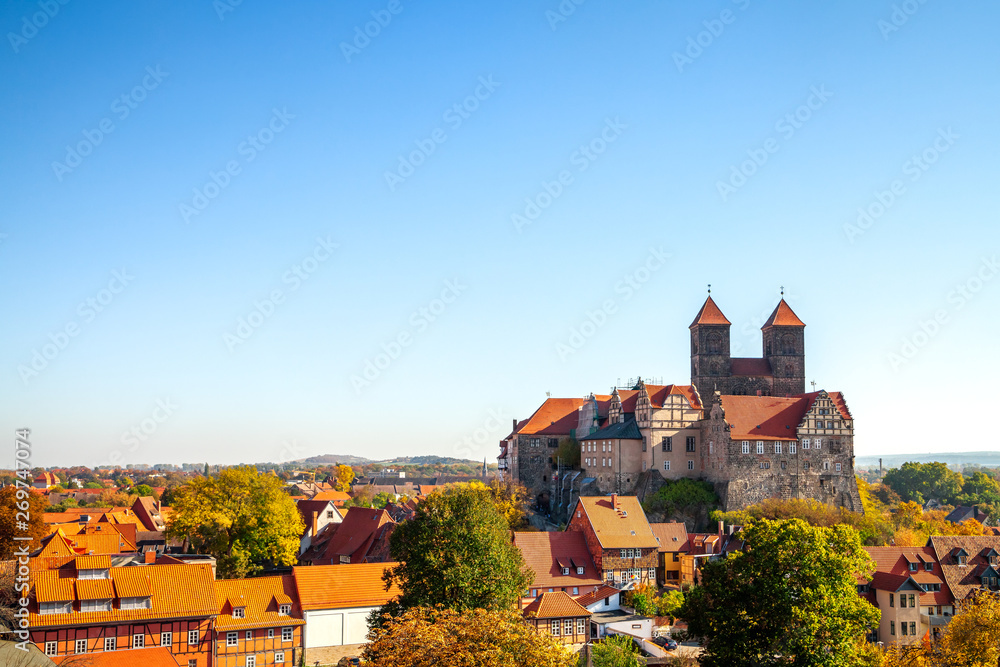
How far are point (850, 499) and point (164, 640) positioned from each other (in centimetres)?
5142

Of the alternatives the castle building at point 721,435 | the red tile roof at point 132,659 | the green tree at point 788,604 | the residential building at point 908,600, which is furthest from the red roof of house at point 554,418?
the green tree at point 788,604

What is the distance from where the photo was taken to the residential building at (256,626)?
41.4 m

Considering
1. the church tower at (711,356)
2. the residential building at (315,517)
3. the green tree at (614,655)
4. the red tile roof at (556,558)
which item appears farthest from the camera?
the church tower at (711,356)

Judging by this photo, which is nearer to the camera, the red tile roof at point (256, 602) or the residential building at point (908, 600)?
the red tile roof at point (256, 602)

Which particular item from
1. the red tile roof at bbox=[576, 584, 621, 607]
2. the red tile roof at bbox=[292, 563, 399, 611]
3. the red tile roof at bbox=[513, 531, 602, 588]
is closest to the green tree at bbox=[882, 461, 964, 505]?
the red tile roof at bbox=[513, 531, 602, 588]

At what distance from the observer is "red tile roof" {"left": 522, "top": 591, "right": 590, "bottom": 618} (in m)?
43.6

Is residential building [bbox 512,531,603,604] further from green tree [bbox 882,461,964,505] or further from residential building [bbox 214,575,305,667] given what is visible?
green tree [bbox 882,461,964,505]

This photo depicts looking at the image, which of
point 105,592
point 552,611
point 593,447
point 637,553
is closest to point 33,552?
point 105,592

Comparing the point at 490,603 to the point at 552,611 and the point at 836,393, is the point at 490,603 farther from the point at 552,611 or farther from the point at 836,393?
the point at 836,393

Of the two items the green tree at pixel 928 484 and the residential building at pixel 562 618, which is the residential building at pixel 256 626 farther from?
the green tree at pixel 928 484

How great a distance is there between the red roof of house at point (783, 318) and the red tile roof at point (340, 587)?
165ft

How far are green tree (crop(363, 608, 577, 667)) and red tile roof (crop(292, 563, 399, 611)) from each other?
58.2 feet

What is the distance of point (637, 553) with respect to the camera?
55312 mm

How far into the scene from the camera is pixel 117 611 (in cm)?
4012
